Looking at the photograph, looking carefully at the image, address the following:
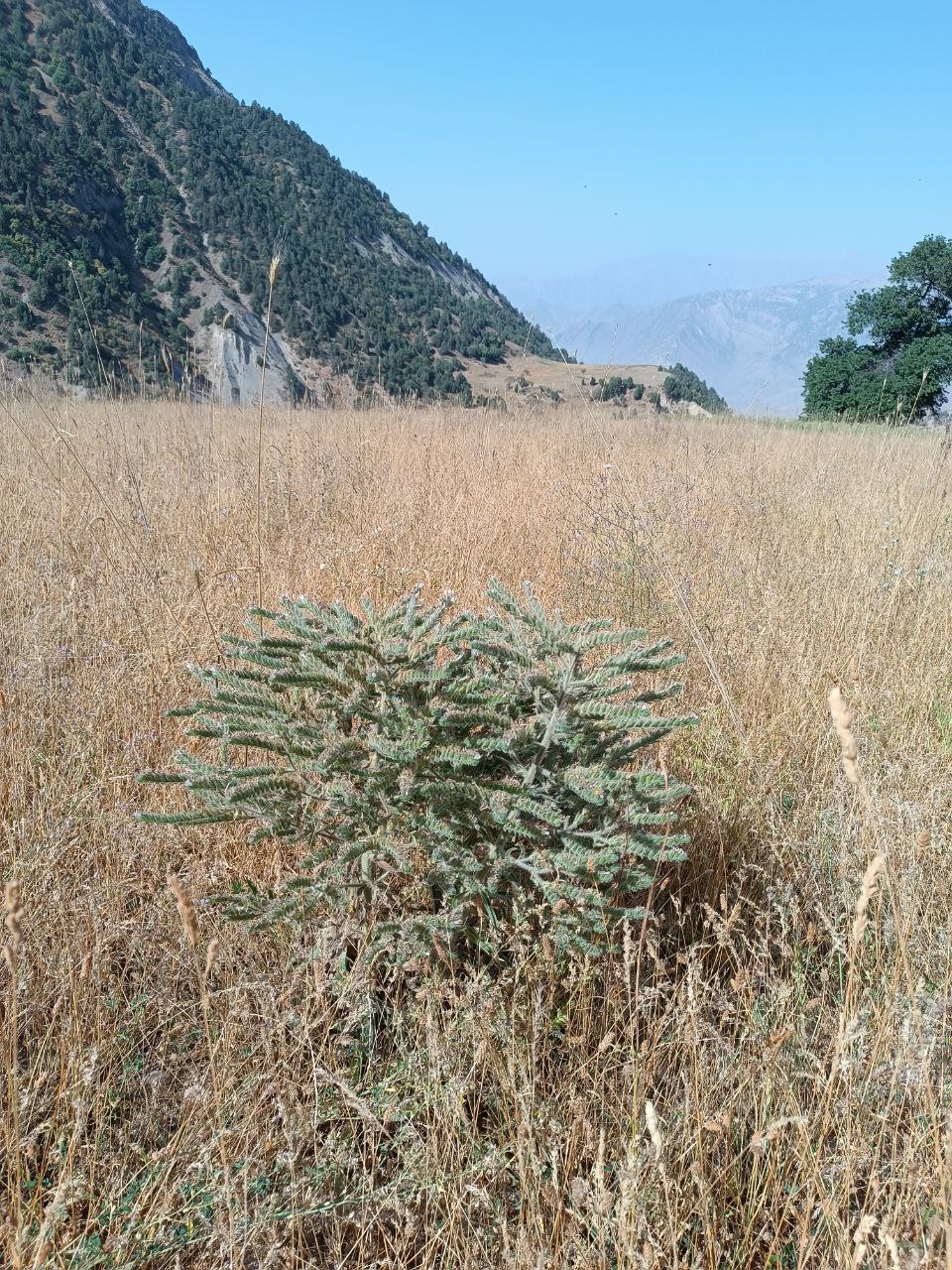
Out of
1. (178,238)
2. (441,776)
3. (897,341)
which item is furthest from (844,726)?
(178,238)

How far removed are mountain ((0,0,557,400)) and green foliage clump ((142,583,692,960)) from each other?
52.6ft

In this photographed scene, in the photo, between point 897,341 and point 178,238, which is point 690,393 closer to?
point 897,341

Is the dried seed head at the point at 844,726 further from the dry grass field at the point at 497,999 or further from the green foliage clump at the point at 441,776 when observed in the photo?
the green foliage clump at the point at 441,776

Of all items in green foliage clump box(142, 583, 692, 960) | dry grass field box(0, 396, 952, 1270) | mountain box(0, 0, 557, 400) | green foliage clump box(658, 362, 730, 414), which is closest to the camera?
dry grass field box(0, 396, 952, 1270)

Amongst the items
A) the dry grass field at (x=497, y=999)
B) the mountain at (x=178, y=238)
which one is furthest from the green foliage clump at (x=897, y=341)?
the dry grass field at (x=497, y=999)

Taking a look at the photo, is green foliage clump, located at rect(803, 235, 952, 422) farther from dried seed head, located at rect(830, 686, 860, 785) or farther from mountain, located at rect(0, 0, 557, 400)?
dried seed head, located at rect(830, 686, 860, 785)

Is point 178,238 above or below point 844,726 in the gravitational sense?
above

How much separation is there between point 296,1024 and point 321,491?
3767 mm

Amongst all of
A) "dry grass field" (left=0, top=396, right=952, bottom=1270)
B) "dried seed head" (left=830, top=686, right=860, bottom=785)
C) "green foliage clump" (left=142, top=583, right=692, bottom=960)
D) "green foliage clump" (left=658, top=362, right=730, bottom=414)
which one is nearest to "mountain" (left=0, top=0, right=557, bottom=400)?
"green foliage clump" (left=658, top=362, right=730, bottom=414)

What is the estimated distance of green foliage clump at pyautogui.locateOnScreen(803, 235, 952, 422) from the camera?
18906 mm

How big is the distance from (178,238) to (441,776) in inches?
1418

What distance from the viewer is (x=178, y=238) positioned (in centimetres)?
3108

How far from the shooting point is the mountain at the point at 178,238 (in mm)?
22969

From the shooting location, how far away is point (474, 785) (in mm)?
1510
